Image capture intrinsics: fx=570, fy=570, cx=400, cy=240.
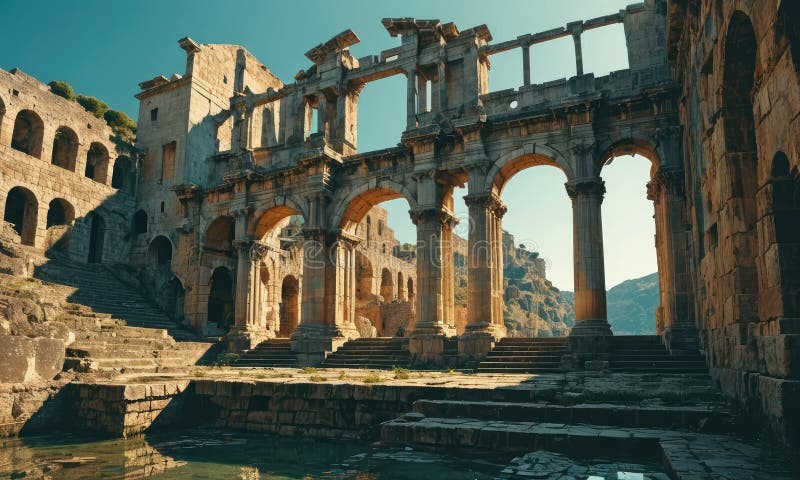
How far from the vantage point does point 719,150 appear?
828cm

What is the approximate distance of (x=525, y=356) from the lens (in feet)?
50.8

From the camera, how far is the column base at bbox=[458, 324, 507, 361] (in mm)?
16250

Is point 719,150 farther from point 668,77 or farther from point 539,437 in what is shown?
point 668,77

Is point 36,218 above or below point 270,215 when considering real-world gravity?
above

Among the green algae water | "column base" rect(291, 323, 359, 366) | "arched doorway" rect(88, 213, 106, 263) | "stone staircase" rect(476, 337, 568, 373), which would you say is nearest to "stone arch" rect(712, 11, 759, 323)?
the green algae water

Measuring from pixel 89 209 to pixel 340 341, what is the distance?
14.4 meters

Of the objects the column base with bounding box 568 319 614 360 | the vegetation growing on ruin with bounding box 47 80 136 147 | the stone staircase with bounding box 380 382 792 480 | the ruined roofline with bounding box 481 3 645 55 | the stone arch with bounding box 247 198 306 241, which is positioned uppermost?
→ the vegetation growing on ruin with bounding box 47 80 136 147

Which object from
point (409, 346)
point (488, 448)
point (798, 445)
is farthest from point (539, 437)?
point (409, 346)

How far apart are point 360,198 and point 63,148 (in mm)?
15953

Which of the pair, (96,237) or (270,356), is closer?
(270,356)

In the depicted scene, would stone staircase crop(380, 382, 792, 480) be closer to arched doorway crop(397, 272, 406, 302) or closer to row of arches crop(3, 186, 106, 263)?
row of arches crop(3, 186, 106, 263)

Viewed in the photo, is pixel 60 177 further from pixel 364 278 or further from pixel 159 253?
pixel 364 278

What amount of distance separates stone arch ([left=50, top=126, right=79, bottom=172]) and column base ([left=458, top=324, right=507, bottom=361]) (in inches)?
792

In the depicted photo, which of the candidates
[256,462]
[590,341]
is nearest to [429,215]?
[590,341]
